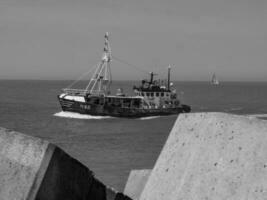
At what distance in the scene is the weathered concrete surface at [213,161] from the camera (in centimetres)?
282

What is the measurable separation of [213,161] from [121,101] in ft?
147

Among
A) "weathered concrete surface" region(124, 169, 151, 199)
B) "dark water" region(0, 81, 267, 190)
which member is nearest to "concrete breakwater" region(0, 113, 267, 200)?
"weathered concrete surface" region(124, 169, 151, 199)

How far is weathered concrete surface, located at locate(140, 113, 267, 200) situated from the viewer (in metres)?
2.82

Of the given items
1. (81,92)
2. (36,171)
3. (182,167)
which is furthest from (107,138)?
(182,167)

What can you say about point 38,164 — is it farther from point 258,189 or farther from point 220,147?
point 258,189

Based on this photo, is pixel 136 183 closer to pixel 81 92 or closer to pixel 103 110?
pixel 103 110

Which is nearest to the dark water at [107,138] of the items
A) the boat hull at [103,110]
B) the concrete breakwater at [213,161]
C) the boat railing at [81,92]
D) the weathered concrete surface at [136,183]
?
the boat hull at [103,110]

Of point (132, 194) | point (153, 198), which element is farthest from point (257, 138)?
point (132, 194)

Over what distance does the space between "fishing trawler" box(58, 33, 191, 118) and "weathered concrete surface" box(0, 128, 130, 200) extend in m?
42.5

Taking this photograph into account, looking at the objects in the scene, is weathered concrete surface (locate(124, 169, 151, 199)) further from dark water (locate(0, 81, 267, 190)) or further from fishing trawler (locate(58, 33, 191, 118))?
fishing trawler (locate(58, 33, 191, 118))

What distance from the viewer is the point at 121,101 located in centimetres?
4766

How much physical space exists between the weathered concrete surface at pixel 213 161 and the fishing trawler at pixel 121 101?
42907 mm

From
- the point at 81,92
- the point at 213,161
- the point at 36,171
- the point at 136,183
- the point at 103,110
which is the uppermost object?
the point at 213,161

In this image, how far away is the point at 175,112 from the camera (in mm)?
50344
